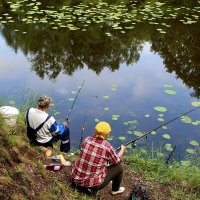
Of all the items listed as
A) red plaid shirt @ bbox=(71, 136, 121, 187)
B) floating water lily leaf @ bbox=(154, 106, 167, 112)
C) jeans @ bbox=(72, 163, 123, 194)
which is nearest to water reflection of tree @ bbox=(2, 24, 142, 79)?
floating water lily leaf @ bbox=(154, 106, 167, 112)

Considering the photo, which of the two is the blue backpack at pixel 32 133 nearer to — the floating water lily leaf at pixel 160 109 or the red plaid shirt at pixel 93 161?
the red plaid shirt at pixel 93 161

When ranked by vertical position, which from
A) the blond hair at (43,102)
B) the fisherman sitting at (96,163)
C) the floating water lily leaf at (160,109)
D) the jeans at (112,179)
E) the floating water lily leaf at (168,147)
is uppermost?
the blond hair at (43,102)

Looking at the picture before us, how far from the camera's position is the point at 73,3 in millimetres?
15453

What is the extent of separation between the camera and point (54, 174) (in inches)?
207

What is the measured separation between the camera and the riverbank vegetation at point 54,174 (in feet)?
13.9

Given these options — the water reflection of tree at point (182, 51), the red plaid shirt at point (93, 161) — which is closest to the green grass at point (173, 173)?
the red plaid shirt at point (93, 161)

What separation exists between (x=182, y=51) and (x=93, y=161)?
289 inches

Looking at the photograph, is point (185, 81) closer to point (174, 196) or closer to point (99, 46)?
point (99, 46)

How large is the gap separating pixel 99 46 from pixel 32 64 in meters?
2.29

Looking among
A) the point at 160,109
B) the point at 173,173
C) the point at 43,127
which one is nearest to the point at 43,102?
the point at 43,127

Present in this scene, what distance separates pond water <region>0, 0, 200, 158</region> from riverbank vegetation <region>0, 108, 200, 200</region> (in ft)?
2.84

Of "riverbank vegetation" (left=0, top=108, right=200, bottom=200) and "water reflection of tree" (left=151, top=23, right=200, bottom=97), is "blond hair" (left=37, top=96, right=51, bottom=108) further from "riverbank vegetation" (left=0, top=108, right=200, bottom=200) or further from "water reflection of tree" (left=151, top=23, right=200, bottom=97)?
"water reflection of tree" (left=151, top=23, right=200, bottom=97)

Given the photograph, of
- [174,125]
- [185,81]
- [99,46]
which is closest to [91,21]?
[99,46]

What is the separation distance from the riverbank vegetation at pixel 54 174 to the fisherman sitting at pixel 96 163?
180mm
